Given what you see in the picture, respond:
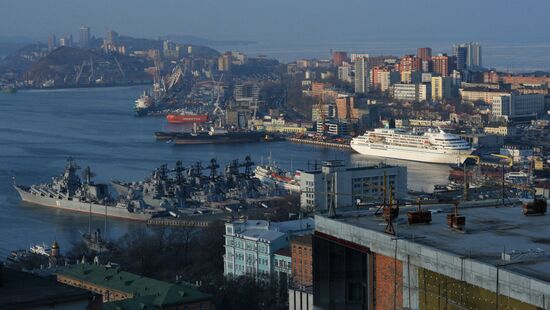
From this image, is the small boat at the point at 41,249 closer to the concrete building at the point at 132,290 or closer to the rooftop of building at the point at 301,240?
the concrete building at the point at 132,290

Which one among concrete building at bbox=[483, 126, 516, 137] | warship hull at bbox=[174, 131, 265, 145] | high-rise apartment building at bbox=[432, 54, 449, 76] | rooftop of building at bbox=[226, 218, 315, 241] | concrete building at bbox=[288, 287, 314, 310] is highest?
concrete building at bbox=[288, 287, 314, 310]

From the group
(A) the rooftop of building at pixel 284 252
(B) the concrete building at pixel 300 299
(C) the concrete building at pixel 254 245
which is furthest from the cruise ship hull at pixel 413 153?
(B) the concrete building at pixel 300 299

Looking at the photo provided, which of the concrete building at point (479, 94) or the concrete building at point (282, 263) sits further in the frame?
the concrete building at point (479, 94)

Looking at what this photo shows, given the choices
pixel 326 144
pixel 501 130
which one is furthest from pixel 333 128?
pixel 501 130

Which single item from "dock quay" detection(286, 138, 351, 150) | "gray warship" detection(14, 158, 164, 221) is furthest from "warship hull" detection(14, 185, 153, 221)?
"dock quay" detection(286, 138, 351, 150)

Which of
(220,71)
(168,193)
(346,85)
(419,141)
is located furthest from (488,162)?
(220,71)

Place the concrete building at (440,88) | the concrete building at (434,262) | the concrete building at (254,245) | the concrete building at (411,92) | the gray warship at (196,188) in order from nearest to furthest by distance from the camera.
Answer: the concrete building at (434,262) < the concrete building at (254,245) < the gray warship at (196,188) < the concrete building at (440,88) < the concrete building at (411,92)

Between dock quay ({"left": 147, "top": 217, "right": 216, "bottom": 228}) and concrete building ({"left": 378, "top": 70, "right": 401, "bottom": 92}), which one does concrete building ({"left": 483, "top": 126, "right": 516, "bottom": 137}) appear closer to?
concrete building ({"left": 378, "top": 70, "right": 401, "bottom": 92})
